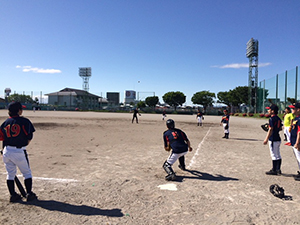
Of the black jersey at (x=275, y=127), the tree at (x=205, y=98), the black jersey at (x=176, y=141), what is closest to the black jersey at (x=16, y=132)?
the black jersey at (x=176, y=141)

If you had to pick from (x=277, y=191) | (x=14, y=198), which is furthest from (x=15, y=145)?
(x=277, y=191)

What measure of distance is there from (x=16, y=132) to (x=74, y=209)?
1.62m

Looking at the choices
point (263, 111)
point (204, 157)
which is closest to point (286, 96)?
point (263, 111)

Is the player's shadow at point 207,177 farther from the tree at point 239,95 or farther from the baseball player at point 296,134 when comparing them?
the tree at point 239,95

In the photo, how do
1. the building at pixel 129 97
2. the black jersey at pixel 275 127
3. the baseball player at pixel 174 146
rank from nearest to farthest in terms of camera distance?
1. the baseball player at pixel 174 146
2. the black jersey at pixel 275 127
3. the building at pixel 129 97

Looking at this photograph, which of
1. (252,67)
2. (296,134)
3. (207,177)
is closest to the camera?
(296,134)

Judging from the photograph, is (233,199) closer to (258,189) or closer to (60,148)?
(258,189)

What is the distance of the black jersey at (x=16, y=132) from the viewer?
372 cm

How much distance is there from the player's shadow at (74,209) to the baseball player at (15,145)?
28 cm

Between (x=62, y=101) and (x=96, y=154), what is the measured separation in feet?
325

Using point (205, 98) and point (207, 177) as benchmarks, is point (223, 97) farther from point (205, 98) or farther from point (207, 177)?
point (207, 177)

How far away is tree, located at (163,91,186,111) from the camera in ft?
309

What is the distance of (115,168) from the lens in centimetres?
607

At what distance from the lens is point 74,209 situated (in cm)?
359
